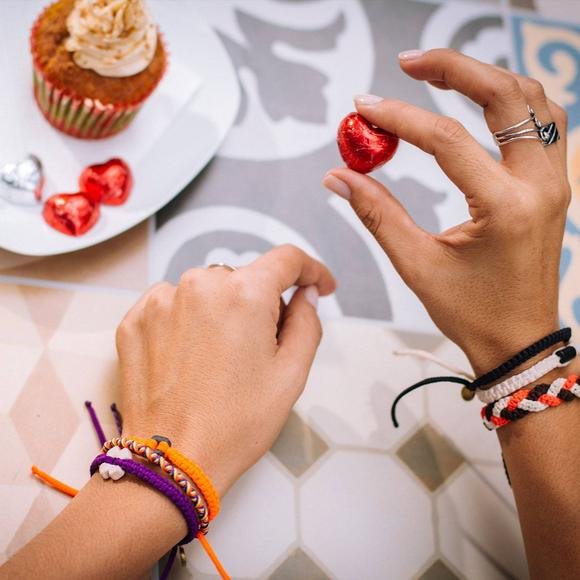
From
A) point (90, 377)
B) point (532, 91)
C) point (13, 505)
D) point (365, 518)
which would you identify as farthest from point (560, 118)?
point (13, 505)

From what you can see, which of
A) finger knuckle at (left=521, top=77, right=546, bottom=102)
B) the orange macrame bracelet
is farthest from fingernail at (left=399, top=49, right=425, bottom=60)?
the orange macrame bracelet

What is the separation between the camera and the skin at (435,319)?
0.60 m

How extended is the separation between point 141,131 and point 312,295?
0.31m

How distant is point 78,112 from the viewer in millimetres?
765

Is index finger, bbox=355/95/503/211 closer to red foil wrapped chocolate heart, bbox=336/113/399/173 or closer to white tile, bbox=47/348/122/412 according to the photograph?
red foil wrapped chocolate heart, bbox=336/113/399/173

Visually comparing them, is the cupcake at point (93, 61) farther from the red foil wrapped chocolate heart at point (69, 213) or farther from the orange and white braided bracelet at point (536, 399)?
the orange and white braided bracelet at point (536, 399)

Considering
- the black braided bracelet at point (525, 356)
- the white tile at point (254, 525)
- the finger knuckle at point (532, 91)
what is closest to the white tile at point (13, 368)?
the white tile at point (254, 525)

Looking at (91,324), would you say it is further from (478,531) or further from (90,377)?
(478,531)

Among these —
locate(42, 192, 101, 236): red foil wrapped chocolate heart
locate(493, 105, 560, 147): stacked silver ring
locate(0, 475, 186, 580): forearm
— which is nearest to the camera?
locate(0, 475, 186, 580): forearm

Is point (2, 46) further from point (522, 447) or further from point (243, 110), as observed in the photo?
point (522, 447)

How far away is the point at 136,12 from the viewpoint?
2.39 ft

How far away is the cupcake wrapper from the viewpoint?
76cm

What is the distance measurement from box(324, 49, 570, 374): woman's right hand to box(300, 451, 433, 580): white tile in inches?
7.5

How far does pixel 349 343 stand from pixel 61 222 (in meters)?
0.37
